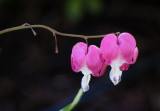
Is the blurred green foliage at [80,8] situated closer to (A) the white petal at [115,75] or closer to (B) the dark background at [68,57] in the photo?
(B) the dark background at [68,57]

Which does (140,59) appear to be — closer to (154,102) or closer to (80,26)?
(154,102)

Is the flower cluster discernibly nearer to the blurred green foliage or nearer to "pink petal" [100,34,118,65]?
"pink petal" [100,34,118,65]

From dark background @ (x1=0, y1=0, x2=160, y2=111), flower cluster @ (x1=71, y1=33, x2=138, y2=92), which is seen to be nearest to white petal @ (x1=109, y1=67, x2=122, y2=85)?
flower cluster @ (x1=71, y1=33, x2=138, y2=92)

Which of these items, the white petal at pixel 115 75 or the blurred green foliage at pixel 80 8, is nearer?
the white petal at pixel 115 75

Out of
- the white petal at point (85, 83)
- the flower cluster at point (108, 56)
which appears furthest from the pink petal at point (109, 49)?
the white petal at point (85, 83)

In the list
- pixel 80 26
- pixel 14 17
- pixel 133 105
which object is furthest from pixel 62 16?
pixel 133 105

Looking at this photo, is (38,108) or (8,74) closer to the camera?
(38,108)

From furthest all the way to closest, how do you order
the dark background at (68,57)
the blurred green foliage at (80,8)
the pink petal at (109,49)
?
Answer: 1. the blurred green foliage at (80,8)
2. the dark background at (68,57)
3. the pink petal at (109,49)

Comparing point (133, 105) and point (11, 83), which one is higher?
point (11, 83)
